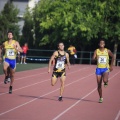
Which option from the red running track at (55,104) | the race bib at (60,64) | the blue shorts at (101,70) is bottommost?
the red running track at (55,104)

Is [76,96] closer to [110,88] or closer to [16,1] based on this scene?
[110,88]

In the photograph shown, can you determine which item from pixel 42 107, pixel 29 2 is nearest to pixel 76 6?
pixel 29 2

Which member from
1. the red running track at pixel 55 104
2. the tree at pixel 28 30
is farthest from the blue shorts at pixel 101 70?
the tree at pixel 28 30

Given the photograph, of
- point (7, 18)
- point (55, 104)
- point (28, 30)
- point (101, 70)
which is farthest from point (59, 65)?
point (28, 30)

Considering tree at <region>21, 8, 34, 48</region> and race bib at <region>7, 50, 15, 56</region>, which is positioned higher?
tree at <region>21, 8, 34, 48</region>

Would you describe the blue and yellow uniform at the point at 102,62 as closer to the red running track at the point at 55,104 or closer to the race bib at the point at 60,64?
the red running track at the point at 55,104

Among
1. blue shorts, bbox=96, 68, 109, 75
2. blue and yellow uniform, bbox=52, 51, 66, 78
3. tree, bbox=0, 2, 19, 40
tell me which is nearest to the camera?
blue shorts, bbox=96, 68, 109, 75

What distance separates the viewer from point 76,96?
51.6 ft

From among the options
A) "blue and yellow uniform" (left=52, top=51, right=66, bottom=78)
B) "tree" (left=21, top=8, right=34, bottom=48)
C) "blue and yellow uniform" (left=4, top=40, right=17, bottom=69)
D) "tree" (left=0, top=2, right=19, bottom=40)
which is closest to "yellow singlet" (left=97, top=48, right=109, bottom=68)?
"blue and yellow uniform" (left=52, top=51, right=66, bottom=78)

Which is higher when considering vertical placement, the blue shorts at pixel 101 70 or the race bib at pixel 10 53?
the race bib at pixel 10 53

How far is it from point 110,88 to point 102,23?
2763 cm

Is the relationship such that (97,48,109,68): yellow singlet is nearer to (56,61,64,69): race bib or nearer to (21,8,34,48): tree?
(56,61,64,69): race bib

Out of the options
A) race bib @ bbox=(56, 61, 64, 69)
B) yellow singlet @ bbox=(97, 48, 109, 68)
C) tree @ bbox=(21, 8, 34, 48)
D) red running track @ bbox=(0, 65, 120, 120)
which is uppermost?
tree @ bbox=(21, 8, 34, 48)

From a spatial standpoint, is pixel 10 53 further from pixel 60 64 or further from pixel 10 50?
pixel 60 64
